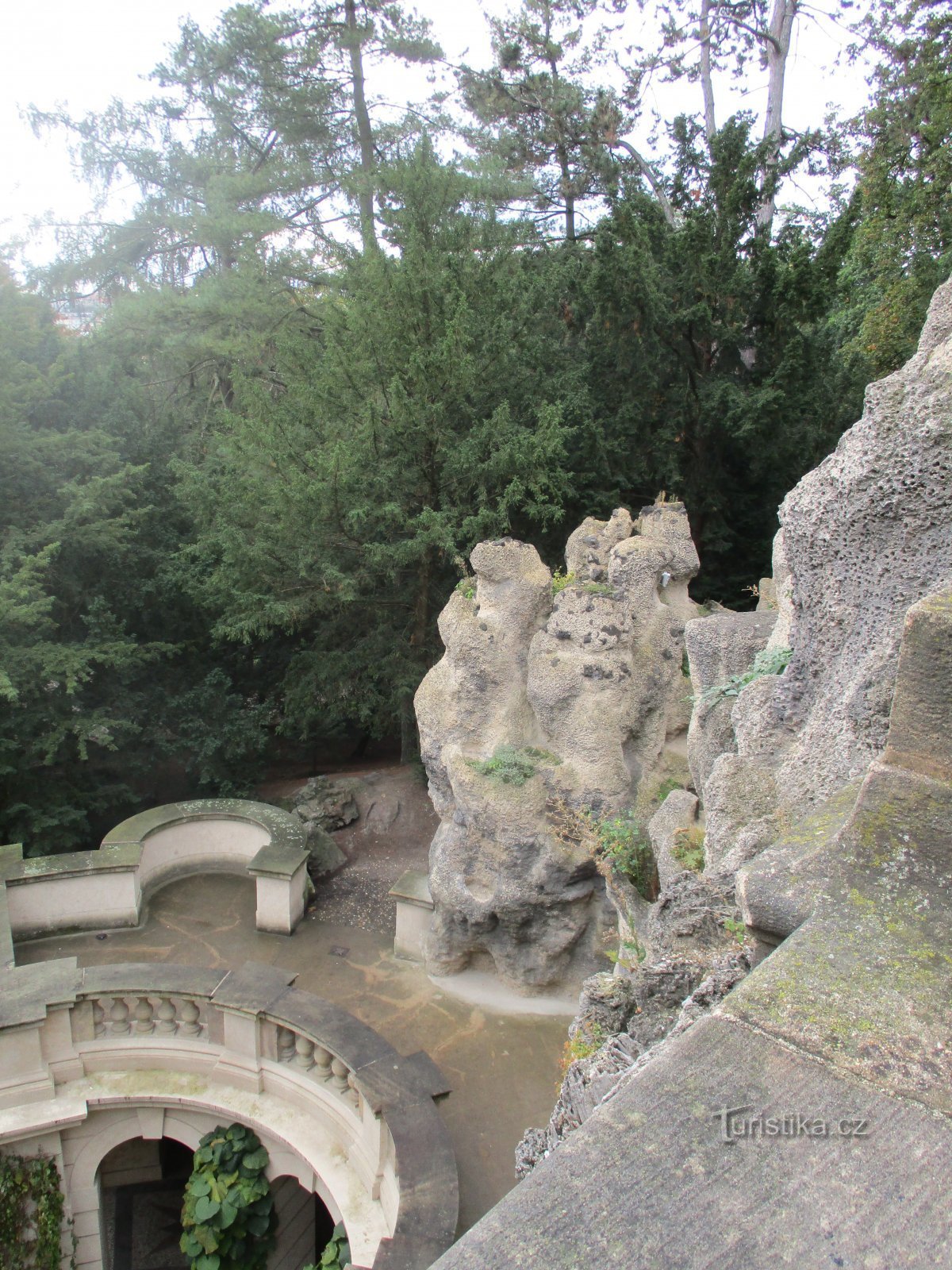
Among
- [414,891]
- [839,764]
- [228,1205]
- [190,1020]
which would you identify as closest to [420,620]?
[414,891]

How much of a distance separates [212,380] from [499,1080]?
46.0ft

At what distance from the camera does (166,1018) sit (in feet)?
21.7

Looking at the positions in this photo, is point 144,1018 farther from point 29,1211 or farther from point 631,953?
point 631,953

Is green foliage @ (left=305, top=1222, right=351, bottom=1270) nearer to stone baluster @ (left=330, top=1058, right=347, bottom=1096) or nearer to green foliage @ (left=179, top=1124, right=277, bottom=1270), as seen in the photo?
stone baluster @ (left=330, top=1058, right=347, bottom=1096)

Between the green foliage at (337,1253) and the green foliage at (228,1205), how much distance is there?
1098mm

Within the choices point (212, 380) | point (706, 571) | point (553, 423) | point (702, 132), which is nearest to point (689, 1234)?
point (553, 423)

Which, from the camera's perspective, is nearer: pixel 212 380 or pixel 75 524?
pixel 75 524

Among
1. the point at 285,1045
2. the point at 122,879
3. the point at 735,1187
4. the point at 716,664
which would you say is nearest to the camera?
the point at 735,1187

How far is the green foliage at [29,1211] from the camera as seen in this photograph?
632 centimetres

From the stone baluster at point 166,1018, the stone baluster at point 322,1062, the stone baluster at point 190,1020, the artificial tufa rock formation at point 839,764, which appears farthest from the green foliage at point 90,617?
the artificial tufa rock formation at point 839,764

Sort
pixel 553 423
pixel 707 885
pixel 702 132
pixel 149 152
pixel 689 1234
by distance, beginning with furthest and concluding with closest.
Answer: pixel 149 152, pixel 702 132, pixel 553 423, pixel 707 885, pixel 689 1234

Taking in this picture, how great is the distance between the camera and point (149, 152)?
15.8 m

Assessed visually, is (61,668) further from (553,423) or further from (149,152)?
(149,152)

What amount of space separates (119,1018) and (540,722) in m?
4.58
